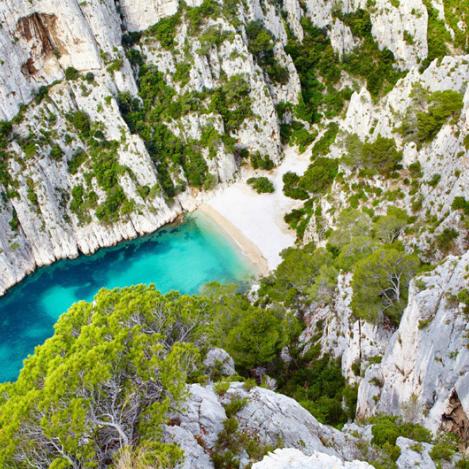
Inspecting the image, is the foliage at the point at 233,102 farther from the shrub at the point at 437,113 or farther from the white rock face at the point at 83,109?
the shrub at the point at 437,113

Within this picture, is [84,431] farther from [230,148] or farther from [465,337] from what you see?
[230,148]

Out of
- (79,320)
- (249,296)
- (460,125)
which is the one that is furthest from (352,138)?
(79,320)

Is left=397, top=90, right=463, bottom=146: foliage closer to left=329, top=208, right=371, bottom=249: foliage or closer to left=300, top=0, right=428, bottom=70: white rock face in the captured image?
left=329, top=208, right=371, bottom=249: foliage

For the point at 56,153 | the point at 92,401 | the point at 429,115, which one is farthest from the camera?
the point at 56,153

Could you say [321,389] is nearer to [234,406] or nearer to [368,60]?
[234,406]

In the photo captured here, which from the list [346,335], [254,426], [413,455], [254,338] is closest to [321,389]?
[346,335]
